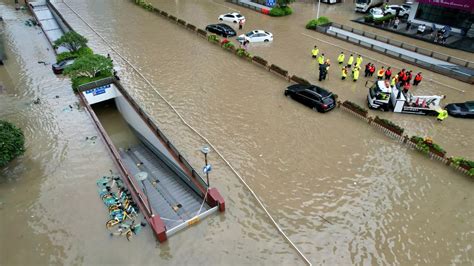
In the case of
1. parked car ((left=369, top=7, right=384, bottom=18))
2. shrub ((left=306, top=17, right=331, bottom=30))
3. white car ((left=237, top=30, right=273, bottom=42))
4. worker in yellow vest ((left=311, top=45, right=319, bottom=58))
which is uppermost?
parked car ((left=369, top=7, right=384, bottom=18))

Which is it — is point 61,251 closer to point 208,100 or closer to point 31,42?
point 208,100

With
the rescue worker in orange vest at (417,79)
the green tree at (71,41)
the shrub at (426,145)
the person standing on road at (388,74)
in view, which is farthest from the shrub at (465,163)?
the green tree at (71,41)

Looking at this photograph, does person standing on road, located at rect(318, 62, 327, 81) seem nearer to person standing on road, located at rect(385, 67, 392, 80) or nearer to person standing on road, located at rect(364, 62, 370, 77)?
person standing on road, located at rect(364, 62, 370, 77)

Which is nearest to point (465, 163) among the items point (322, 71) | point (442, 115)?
point (442, 115)

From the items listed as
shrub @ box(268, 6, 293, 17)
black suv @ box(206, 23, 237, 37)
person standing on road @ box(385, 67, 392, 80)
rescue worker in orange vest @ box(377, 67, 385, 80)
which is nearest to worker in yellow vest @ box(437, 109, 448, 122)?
person standing on road @ box(385, 67, 392, 80)

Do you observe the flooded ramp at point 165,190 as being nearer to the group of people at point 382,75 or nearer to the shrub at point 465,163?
the shrub at point 465,163

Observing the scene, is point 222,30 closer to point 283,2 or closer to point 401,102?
point 283,2
